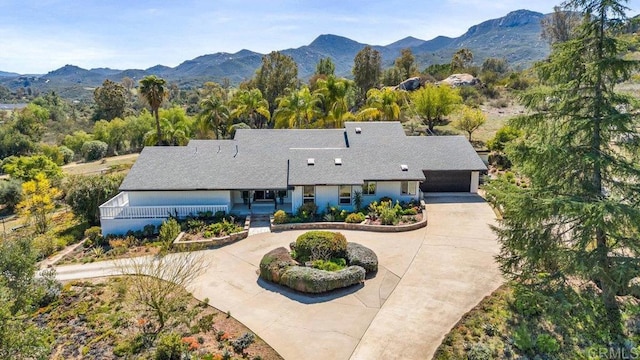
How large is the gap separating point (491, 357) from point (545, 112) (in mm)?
8247

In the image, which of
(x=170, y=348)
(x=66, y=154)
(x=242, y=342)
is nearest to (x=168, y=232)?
(x=170, y=348)

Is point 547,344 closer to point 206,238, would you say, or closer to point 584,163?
point 584,163

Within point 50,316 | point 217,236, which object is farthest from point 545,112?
point 50,316

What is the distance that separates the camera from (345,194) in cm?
2541

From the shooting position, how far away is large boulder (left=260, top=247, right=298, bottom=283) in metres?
16.7

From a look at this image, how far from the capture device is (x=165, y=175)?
25.2 meters

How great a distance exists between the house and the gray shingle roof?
0.07 m

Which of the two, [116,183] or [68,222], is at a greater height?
[116,183]

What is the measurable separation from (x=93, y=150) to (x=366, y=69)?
153ft

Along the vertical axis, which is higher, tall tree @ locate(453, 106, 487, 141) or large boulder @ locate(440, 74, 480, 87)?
large boulder @ locate(440, 74, 480, 87)

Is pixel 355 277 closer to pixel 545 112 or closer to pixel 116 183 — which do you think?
pixel 545 112

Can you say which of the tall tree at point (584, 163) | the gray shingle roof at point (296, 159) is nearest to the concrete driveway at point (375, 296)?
the tall tree at point (584, 163)

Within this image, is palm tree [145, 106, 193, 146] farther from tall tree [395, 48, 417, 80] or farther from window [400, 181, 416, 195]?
tall tree [395, 48, 417, 80]

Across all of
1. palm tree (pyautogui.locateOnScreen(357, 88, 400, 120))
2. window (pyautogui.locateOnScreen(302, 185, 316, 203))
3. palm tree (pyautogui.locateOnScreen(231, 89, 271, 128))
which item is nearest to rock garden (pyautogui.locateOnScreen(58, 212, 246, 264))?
window (pyautogui.locateOnScreen(302, 185, 316, 203))
